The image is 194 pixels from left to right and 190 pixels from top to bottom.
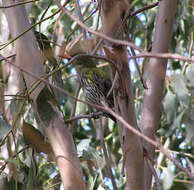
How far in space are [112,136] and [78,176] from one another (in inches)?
82.0


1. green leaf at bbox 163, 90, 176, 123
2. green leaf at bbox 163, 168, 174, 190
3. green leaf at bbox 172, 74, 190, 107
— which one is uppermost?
green leaf at bbox 172, 74, 190, 107

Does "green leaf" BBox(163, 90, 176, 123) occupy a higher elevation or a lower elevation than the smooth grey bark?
lower

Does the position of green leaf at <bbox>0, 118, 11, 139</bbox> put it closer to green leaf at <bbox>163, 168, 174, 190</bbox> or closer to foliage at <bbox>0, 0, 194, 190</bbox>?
foliage at <bbox>0, 0, 194, 190</bbox>

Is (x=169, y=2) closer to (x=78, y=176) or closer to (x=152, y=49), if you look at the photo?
(x=152, y=49)

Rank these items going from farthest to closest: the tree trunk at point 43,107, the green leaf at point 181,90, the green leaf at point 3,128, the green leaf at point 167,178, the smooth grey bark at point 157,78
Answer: the green leaf at point 167,178 → the green leaf at point 181,90 → the green leaf at point 3,128 → the smooth grey bark at point 157,78 → the tree trunk at point 43,107

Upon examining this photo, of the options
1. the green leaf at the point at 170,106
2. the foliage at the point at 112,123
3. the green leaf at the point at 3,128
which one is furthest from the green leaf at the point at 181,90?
the green leaf at the point at 3,128

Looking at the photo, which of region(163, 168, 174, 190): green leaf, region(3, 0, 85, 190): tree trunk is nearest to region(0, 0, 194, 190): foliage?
region(163, 168, 174, 190): green leaf

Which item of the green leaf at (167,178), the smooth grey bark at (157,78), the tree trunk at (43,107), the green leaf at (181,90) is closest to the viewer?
the tree trunk at (43,107)

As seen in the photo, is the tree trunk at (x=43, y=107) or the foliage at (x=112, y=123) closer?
the tree trunk at (x=43, y=107)

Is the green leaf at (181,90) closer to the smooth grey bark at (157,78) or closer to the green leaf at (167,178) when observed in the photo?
the green leaf at (167,178)

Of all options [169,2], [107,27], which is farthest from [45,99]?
[169,2]

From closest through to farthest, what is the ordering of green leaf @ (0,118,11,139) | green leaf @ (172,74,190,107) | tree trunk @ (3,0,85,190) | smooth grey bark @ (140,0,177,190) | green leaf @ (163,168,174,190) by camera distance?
tree trunk @ (3,0,85,190) → smooth grey bark @ (140,0,177,190) → green leaf @ (0,118,11,139) → green leaf @ (172,74,190,107) → green leaf @ (163,168,174,190)

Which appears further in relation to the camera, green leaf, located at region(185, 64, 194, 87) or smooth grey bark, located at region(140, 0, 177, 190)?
green leaf, located at region(185, 64, 194, 87)

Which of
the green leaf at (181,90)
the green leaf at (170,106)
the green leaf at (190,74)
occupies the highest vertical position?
the green leaf at (190,74)
